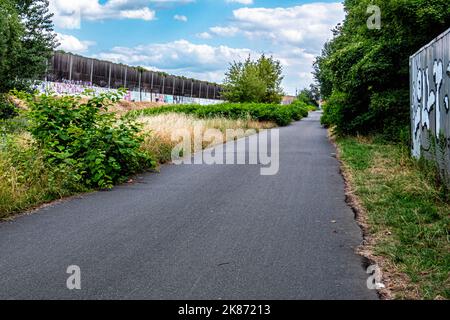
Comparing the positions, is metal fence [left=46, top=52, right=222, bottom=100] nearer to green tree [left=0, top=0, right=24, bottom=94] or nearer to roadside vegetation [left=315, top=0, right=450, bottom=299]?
green tree [left=0, top=0, right=24, bottom=94]

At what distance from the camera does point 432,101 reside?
31.3 feet

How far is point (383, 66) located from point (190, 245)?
42.6 feet

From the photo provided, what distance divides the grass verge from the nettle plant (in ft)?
15.8

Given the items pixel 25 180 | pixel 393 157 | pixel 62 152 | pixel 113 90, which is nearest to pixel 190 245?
pixel 25 180

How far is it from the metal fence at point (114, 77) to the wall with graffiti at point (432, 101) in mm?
30208

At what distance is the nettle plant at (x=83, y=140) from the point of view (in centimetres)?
920

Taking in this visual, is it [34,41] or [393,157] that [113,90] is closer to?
[34,41]

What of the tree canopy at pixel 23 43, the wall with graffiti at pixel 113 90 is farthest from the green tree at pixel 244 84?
the tree canopy at pixel 23 43

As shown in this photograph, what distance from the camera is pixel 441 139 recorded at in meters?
7.99

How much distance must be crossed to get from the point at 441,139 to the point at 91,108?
7.10m

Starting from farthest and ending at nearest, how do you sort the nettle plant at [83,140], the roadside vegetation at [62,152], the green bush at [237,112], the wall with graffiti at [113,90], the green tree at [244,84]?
the green tree at [244,84] < the wall with graffiti at [113,90] < the green bush at [237,112] < the nettle plant at [83,140] < the roadside vegetation at [62,152]

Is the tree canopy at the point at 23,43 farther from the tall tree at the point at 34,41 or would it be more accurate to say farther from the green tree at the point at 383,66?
the green tree at the point at 383,66

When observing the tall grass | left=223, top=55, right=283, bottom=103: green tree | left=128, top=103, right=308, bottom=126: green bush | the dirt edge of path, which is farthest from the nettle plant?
left=223, top=55, right=283, bottom=103: green tree
